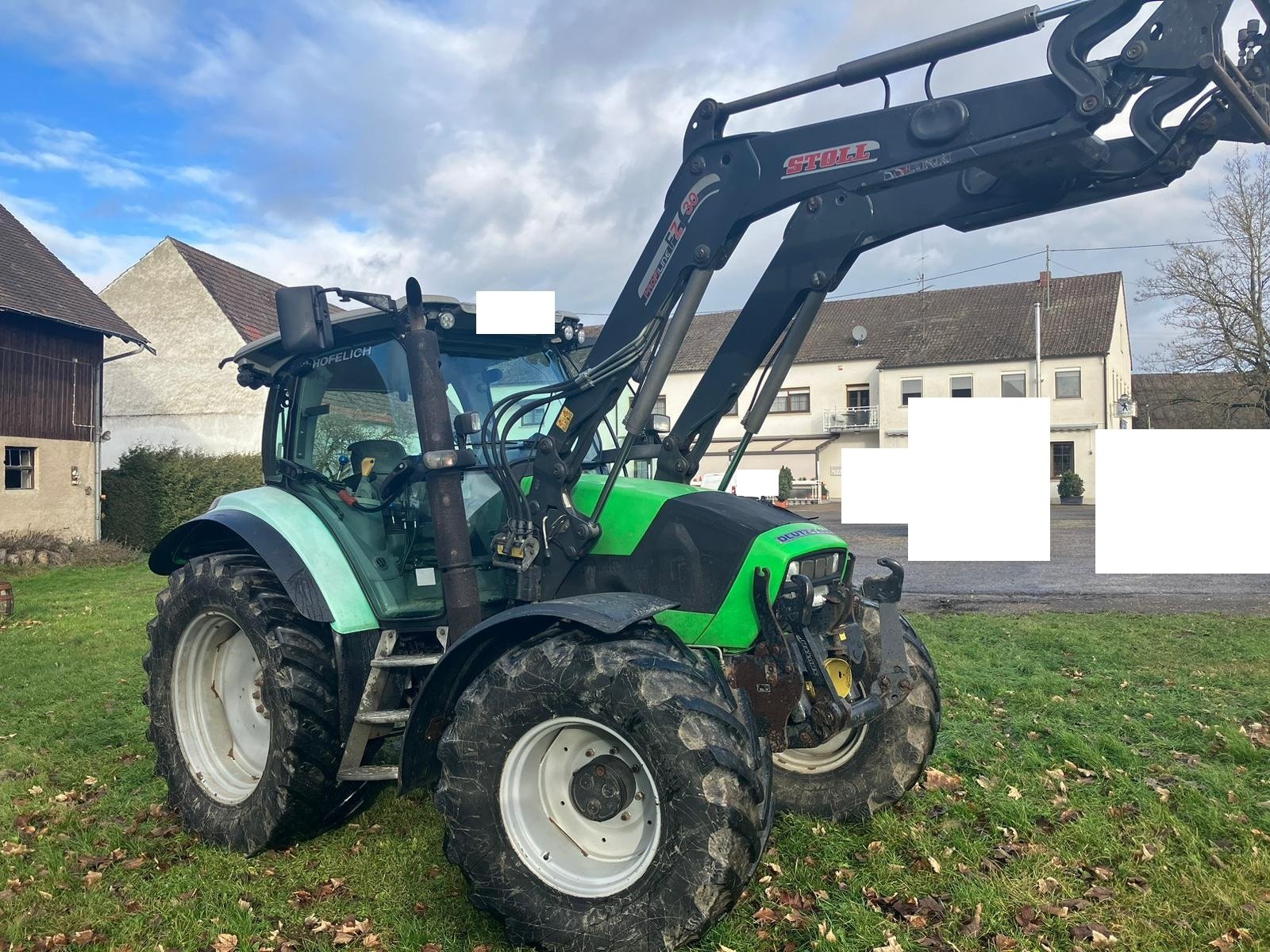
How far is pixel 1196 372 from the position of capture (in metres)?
28.2

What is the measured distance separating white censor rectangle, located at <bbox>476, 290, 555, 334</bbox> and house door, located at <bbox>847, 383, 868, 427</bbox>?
39.9 metres

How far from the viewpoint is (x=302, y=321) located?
13.0ft

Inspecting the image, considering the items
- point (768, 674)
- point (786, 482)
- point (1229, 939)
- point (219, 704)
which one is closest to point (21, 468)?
point (219, 704)

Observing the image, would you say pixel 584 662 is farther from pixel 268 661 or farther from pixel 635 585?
pixel 268 661

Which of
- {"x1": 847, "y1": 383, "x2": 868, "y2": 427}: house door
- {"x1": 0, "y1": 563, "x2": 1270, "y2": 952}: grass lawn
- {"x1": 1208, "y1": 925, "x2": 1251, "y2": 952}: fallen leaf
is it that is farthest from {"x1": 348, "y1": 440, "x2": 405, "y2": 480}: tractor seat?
{"x1": 847, "y1": 383, "x2": 868, "y2": 427}: house door

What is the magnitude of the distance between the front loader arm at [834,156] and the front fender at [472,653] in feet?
1.51

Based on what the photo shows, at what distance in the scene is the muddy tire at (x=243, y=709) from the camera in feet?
13.8

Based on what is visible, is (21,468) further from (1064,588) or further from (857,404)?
(857,404)

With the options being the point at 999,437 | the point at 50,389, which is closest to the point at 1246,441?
the point at 999,437

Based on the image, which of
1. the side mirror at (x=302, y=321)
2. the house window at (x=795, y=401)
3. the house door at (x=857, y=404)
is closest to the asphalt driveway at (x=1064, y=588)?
the side mirror at (x=302, y=321)

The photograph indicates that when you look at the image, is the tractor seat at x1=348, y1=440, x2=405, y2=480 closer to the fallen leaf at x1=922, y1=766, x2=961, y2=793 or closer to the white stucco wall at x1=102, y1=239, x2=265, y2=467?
the fallen leaf at x1=922, y1=766, x2=961, y2=793

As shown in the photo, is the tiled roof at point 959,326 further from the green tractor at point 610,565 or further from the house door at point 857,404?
the green tractor at point 610,565

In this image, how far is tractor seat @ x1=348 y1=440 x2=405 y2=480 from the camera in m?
4.64

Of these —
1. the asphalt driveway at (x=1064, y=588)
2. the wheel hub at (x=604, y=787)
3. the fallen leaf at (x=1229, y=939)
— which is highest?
the wheel hub at (x=604, y=787)
